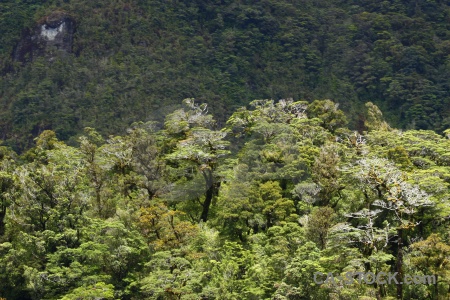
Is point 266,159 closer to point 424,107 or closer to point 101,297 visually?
point 101,297

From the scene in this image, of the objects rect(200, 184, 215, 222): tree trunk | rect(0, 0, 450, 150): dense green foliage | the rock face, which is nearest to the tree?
rect(200, 184, 215, 222): tree trunk

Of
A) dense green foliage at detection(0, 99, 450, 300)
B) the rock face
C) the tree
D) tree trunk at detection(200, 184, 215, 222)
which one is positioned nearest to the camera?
dense green foliage at detection(0, 99, 450, 300)

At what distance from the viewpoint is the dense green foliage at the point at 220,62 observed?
206ft

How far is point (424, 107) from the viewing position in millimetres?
62188

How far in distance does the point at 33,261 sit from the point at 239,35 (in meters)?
55.8

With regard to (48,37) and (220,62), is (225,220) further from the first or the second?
(48,37)

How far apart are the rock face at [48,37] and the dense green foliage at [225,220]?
42.2m

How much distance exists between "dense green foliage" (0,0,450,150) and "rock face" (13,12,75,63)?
0.98 meters

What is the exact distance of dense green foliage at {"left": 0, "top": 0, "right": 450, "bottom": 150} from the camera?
206 feet

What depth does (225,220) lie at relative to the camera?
26891mm

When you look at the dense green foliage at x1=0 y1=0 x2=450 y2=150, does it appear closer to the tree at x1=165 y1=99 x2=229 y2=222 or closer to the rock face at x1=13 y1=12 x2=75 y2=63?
the rock face at x1=13 y1=12 x2=75 y2=63

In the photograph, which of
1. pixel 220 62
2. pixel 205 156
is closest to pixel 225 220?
pixel 205 156

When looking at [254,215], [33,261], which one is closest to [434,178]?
[254,215]

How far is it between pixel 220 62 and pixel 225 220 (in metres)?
46.3
